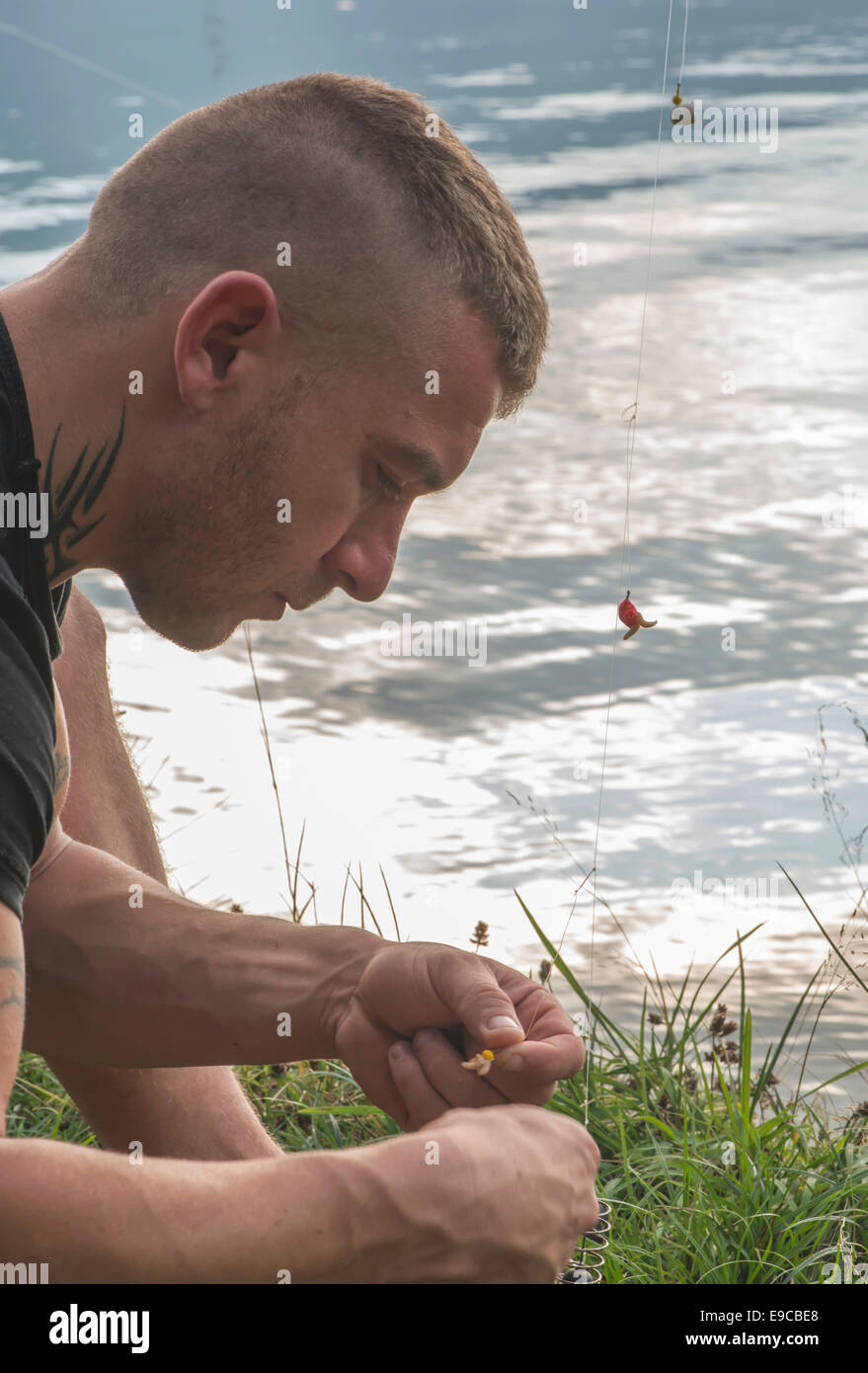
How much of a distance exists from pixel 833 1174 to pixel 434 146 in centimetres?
181

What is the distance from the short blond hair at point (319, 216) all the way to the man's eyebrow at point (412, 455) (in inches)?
5.4

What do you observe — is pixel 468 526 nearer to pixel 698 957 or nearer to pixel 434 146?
pixel 698 957

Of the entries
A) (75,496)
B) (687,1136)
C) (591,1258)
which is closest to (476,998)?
(591,1258)

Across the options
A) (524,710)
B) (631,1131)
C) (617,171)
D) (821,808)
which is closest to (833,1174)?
(631,1131)

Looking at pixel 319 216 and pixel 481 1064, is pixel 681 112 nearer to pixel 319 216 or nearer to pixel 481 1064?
pixel 319 216

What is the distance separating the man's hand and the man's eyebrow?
0.66 m

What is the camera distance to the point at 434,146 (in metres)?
2.01

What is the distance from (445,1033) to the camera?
76.3 inches

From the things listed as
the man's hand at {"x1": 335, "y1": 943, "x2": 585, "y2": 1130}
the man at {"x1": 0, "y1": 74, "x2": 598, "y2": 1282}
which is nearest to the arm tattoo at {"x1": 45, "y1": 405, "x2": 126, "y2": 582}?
the man at {"x1": 0, "y1": 74, "x2": 598, "y2": 1282}

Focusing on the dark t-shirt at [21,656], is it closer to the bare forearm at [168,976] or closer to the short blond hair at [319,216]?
the short blond hair at [319,216]

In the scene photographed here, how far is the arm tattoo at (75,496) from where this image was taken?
189cm

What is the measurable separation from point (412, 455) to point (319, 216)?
340 millimetres

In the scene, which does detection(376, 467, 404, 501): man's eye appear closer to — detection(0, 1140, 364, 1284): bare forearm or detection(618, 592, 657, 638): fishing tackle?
detection(618, 592, 657, 638): fishing tackle
